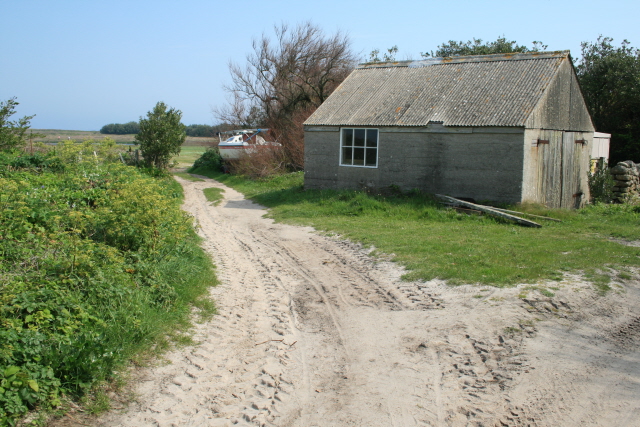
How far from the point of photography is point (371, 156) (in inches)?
694

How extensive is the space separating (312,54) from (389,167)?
55.9ft

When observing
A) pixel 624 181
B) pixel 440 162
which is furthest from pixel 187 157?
pixel 624 181

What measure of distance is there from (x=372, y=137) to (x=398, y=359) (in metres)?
12.5

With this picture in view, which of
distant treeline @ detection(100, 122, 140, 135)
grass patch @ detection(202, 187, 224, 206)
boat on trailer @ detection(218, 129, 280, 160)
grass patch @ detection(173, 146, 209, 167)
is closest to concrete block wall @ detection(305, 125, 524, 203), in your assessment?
grass patch @ detection(202, 187, 224, 206)

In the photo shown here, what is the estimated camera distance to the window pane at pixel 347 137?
18078 millimetres

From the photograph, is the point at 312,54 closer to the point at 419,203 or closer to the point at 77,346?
the point at 419,203

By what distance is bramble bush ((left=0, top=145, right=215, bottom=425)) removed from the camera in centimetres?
475

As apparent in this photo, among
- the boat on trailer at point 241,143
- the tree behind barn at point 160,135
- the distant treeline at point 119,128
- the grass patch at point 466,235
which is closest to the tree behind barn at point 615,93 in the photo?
the grass patch at point 466,235

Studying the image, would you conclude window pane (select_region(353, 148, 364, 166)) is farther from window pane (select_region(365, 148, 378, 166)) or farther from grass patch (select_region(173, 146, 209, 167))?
grass patch (select_region(173, 146, 209, 167))

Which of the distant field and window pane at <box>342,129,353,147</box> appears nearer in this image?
window pane at <box>342,129,353,147</box>

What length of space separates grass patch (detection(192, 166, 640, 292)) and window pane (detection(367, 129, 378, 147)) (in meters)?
1.83

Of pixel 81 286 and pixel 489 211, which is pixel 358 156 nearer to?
pixel 489 211

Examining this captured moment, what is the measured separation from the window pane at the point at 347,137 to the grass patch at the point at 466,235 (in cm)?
186

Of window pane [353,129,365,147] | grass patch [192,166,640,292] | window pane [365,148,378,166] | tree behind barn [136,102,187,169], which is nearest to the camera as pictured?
grass patch [192,166,640,292]
